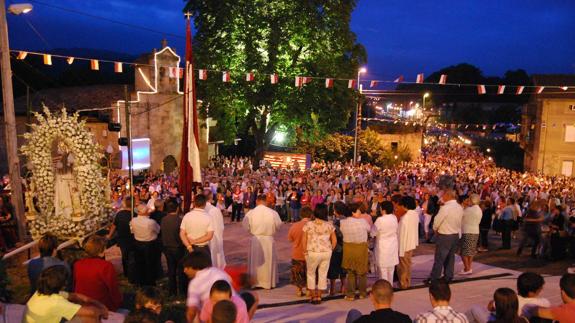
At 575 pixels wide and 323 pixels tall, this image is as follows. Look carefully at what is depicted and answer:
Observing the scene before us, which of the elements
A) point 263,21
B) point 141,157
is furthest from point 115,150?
point 263,21

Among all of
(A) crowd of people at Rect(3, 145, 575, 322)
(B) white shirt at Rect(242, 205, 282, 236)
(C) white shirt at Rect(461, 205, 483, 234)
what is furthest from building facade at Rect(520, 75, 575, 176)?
(B) white shirt at Rect(242, 205, 282, 236)

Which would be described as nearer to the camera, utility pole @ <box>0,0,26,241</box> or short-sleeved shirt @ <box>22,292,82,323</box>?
short-sleeved shirt @ <box>22,292,82,323</box>

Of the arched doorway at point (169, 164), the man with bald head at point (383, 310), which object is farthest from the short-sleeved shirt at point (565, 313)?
the arched doorway at point (169, 164)

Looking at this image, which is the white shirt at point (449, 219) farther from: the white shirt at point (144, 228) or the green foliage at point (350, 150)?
the green foliage at point (350, 150)

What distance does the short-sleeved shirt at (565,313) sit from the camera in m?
3.80

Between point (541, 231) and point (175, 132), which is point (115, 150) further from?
point (541, 231)

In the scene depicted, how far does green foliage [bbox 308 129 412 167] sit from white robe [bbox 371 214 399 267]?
23099 millimetres

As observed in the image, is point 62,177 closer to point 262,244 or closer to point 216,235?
point 216,235

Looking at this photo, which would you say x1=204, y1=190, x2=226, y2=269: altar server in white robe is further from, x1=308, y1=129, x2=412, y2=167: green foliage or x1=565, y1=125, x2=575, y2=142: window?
x1=565, y1=125, x2=575, y2=142: window

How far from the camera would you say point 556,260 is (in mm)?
9930

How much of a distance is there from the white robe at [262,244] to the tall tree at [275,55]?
1622cm

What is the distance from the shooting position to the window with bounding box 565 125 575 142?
3522 cm

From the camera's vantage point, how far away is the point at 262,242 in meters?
7.54

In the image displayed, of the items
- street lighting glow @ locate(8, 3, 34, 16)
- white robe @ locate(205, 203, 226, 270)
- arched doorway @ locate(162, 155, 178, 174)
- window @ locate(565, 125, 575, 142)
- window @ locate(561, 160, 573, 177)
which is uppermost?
street lighting glow @ locate(8, 3, 34, 16)
